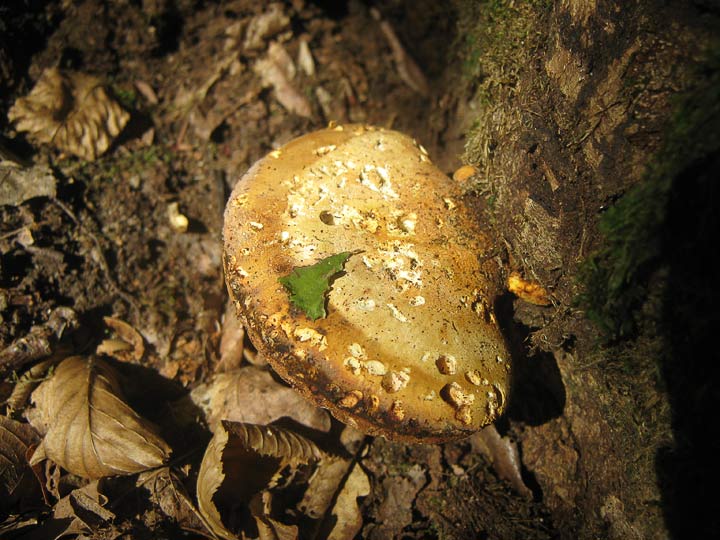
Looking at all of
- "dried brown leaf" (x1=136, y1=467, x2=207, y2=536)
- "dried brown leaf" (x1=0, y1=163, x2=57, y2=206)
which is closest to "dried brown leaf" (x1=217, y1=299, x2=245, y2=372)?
"dried brown leaf" (x1=136, y1=467, x2=207, y2=536)

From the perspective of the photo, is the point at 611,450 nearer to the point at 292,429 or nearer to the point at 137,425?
the point at 292,429

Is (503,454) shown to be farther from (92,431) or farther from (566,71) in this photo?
(92,431)

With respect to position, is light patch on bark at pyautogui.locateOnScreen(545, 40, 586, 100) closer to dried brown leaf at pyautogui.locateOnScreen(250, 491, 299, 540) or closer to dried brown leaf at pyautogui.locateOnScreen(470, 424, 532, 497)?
Answer: dried brown leaf at pyautogui.locateOnScreen(470, 424, 532, 497)

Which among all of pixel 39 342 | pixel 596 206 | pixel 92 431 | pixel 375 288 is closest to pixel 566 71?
pixel 596 206

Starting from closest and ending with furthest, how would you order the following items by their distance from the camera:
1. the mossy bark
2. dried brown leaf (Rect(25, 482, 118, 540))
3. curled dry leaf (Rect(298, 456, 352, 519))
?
the mossy bark
dried brown leaf (Rect(25, 482, 118, 540))
curled dry leaf (Rect(298, 456, 352, 519))

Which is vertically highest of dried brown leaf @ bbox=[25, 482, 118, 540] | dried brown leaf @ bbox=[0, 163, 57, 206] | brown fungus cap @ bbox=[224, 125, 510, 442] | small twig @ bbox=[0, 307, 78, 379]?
brown fungus cap @ bbox=[224, 125, 510, 442]

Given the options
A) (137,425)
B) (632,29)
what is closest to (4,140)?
(137,425)
